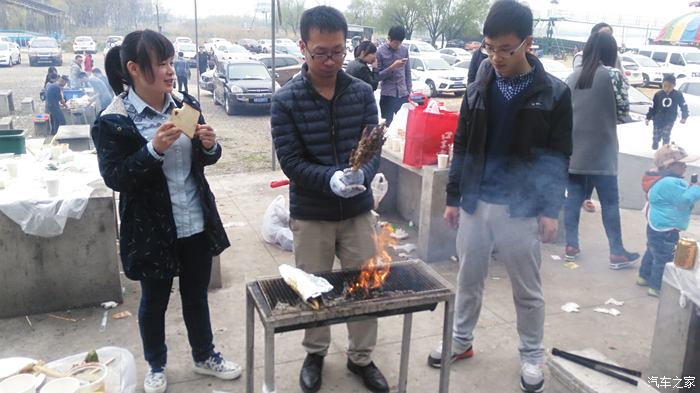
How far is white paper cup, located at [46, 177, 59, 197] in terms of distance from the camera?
3764mm

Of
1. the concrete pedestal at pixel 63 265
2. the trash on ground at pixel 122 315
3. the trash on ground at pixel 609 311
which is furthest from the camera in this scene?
the trash on ground at pixel 609 311

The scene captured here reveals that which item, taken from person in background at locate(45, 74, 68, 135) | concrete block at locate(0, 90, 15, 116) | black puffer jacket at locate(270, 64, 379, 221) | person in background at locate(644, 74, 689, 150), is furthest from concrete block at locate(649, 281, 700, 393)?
concrete block at locate(0, 90, 15, 116)

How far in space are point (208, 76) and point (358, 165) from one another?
1775 centimetres

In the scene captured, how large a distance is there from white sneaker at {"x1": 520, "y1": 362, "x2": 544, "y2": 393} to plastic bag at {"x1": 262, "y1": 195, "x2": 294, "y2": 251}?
2650 millimetres

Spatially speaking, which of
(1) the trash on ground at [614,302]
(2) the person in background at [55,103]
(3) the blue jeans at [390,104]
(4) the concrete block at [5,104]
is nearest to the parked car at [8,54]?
(4) the concrete block at [5,104]

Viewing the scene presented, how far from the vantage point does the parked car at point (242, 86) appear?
14797 mm

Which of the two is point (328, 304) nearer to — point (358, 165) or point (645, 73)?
point (358, 165)

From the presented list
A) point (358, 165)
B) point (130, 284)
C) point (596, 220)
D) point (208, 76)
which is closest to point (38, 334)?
point (130, 284)

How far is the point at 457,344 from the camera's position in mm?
3285

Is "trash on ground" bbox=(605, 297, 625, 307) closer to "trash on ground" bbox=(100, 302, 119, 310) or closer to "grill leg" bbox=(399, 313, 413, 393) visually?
"grill leg" bbox=(399, 313, 413, 393)

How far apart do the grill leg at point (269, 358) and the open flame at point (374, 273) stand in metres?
0.43

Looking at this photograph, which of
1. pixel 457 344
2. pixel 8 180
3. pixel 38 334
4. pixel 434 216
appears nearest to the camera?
pixel 457 344

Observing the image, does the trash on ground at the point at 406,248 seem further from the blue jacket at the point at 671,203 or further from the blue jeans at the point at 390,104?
the blue jeans at the point at 390,104

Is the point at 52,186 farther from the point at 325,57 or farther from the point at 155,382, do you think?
the point at 325,57
